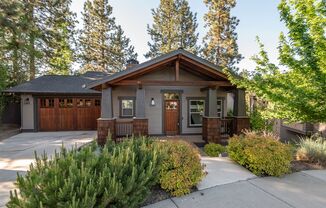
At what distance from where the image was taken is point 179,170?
13.4ft

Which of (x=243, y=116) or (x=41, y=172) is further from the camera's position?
(x=243, y=116)

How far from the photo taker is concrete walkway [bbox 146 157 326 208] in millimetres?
3631

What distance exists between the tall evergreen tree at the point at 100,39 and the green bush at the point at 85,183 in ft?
78.7

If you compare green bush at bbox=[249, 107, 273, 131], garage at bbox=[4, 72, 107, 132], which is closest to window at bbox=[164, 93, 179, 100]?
green bush at bbox=[249, 107, 273, 131]

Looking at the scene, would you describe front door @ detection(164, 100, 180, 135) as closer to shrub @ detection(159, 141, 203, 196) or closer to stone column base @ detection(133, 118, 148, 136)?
stone column base @ detection(133, 118, 148, 136)

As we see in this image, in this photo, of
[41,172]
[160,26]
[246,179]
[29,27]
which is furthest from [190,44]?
[41,172]

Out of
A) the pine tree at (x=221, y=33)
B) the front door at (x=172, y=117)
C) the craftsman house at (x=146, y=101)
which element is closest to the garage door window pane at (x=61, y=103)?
the craftsman house at (x=146, y=101)

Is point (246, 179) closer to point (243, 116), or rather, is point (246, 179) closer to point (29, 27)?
point (243, 116)

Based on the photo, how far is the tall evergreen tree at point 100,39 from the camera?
24.9 m

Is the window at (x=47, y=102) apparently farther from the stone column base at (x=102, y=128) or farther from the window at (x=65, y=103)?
the stone column base at (x=102, y=128)

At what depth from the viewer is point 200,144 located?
9.57m

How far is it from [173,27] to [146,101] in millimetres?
15965

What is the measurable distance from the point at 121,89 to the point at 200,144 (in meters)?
5.37

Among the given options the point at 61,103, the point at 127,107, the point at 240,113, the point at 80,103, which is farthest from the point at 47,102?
the point at 240,113
